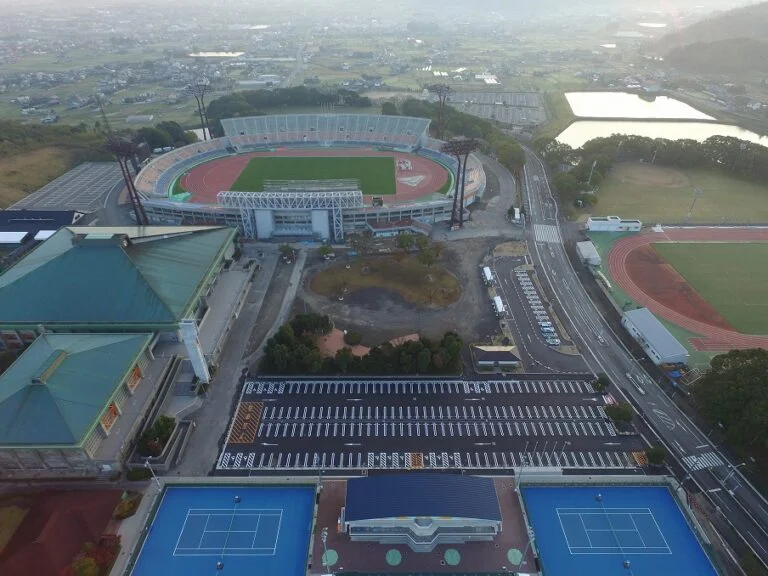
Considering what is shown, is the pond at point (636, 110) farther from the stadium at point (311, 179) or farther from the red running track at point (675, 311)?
the red running track at point (675, 311)

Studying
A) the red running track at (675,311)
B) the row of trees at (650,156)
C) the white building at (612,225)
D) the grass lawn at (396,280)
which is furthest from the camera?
the row of trees at (650,156)

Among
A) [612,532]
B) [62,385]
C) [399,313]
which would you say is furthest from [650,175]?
[62,385]

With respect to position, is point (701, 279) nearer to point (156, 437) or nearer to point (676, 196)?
point (676, 196)

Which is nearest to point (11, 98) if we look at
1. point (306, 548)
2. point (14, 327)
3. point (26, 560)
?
point (14, 327)

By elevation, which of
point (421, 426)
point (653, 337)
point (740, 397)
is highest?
point (740, 397)

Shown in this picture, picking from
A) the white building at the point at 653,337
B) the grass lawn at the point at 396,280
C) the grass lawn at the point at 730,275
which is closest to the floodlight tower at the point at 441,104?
the grass lawn at the point at 396,280

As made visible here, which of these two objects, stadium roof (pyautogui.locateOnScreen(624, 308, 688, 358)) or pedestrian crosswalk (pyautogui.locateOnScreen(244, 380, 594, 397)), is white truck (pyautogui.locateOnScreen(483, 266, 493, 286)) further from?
pedestrian crosswalk (pyautogui.locateOnScreen(244, 380, 594, 397))

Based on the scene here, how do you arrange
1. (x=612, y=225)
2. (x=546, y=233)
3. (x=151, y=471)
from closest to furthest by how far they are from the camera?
(x=151, y=471), (x=612, y=225), (x=546, y=233)
